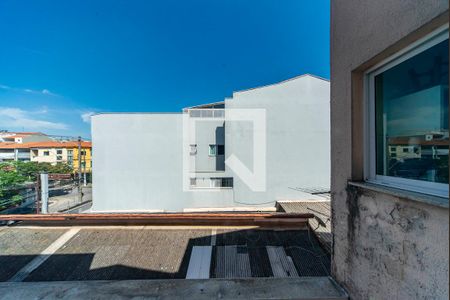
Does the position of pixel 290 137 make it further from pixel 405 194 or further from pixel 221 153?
pixel 405 194

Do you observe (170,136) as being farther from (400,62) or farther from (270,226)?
(400,62)

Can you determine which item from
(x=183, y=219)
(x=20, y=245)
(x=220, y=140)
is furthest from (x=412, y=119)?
(x=220, y=140)

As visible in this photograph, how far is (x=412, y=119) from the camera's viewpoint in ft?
3.77

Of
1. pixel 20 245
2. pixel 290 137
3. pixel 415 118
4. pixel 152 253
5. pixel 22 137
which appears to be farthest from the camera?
pixel 22 137

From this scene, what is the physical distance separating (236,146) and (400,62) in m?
10.6

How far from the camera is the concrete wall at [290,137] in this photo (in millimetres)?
11656

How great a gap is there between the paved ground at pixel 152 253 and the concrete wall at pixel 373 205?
96cm

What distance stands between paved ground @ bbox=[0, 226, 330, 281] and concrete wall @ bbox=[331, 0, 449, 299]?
3.15ft

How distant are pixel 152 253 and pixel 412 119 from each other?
2.89 m

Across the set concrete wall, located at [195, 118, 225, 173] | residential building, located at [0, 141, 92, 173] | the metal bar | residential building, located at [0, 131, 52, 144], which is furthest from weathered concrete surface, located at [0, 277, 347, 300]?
residential building, located at [0, 131, 52, 144]

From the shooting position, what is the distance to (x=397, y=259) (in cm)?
108

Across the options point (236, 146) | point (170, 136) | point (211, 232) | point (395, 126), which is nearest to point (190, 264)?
point (211, 232)

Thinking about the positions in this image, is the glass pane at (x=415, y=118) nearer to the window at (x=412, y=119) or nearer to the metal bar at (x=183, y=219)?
the window at (x=412, y=119)

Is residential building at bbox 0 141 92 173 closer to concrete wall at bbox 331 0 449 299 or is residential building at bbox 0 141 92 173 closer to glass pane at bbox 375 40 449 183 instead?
concrete wall at bbox 331 0 449 299
